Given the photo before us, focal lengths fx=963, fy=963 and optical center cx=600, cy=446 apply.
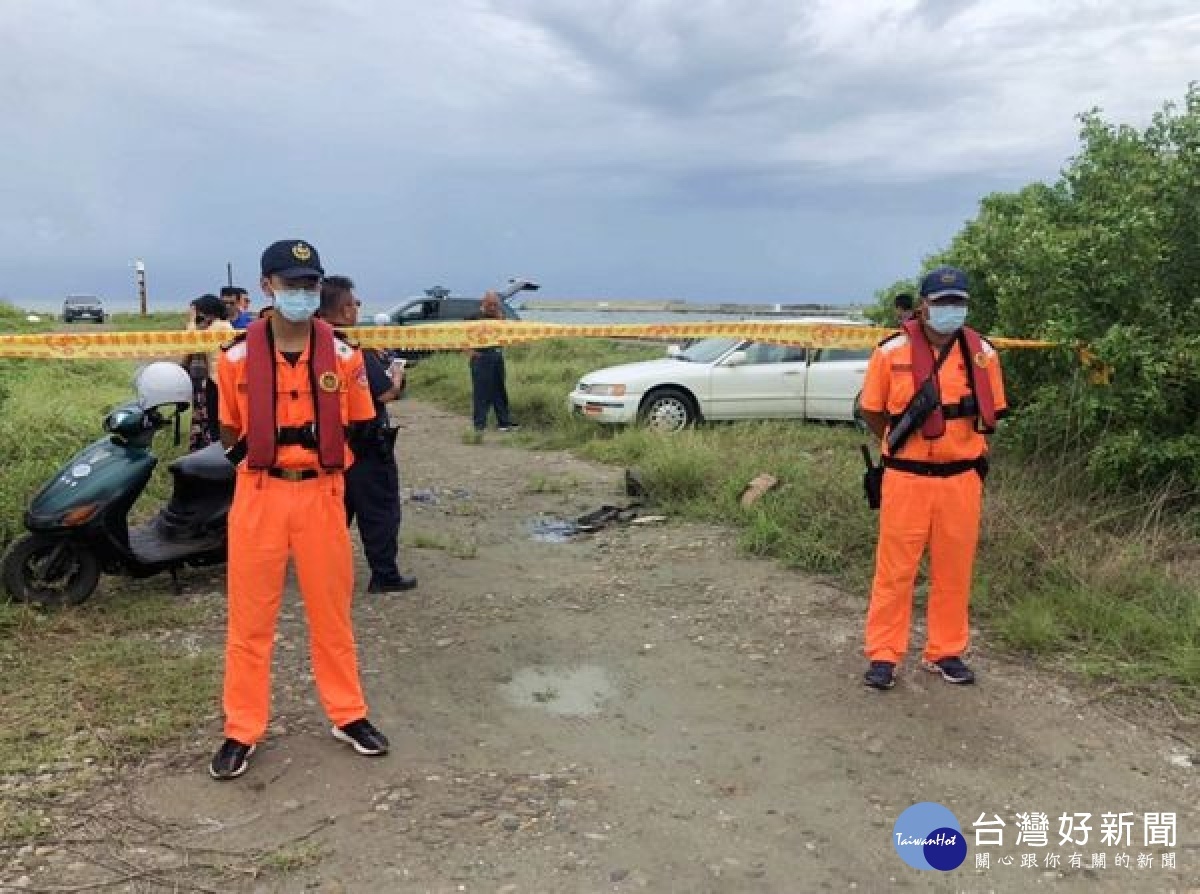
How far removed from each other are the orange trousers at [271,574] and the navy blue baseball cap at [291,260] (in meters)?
0.72

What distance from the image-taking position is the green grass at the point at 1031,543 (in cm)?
446

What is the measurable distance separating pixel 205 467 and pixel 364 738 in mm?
2458

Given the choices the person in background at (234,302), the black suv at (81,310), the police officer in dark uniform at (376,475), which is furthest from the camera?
the black suv at (81,310)

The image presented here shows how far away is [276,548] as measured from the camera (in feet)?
11.1

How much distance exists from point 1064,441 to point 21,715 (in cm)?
588

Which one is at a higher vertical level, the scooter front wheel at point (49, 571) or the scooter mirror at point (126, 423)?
the scooter mirror at point (126, 423)

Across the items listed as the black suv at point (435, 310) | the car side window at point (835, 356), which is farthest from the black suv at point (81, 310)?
the car side window at point (835, 356)

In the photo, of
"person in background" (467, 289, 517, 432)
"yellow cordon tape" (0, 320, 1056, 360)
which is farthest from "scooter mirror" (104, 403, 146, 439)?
"person in background" (467, 289, 517, 432)

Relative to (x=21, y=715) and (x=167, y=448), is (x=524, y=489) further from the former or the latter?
(x=21, y=715)

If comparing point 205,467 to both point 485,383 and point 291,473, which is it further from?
point 485,383

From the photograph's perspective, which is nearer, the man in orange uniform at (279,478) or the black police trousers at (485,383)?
the man in orange uniform at (279,478)

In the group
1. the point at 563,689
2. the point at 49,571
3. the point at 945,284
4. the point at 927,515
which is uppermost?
the point at 945,284

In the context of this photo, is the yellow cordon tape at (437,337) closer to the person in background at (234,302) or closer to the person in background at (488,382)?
the person in background at (234,302)

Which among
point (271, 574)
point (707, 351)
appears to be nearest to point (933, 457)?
point (271, 574)
